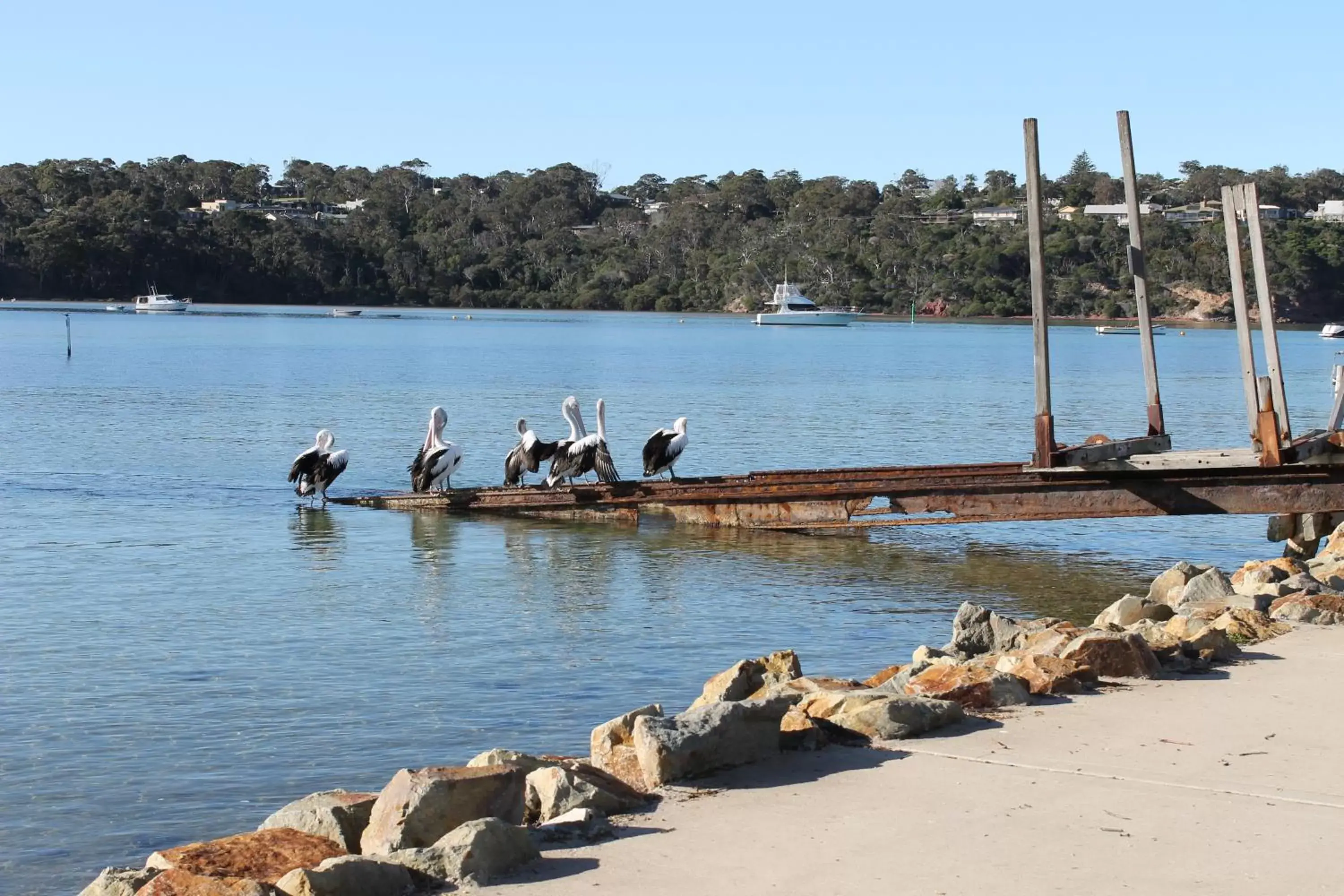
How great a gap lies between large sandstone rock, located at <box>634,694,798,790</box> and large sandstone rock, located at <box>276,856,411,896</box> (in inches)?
54.0

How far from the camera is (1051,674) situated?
7984 millimetres

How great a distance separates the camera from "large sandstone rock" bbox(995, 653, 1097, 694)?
7.93 m

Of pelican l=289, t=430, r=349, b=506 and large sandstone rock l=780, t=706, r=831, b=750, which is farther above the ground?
pelican l=289, t=430, r=349, b=506

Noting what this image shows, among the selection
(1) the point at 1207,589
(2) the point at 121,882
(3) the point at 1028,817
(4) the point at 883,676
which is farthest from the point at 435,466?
(3) the point at 1028,817

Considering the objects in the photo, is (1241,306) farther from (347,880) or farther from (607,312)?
(607,312)

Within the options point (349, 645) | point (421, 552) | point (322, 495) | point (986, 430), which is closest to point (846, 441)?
point (986, 430)

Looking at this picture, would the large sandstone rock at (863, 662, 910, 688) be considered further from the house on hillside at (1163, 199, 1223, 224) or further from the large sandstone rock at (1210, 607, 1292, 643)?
the house on hillside at (1163, 199, 1223, 224)

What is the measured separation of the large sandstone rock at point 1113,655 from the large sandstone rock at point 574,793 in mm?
2908

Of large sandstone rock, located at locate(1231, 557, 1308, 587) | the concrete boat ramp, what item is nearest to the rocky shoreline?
the concrete boat ramp

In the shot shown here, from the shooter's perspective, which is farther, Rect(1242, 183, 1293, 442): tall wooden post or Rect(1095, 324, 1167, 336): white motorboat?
Rect(1095, 324, 1167, 336): white motorboat

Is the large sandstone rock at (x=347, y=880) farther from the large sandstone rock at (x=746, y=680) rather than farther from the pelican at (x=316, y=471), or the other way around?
the pelican at (x=316, y=471)

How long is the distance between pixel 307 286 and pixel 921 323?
2206 inches

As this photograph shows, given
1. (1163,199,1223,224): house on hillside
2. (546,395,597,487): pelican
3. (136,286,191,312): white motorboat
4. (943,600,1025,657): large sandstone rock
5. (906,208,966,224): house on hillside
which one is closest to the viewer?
(943,600,1025,657): large sandstone rock

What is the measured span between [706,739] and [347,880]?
1745 millimetres
